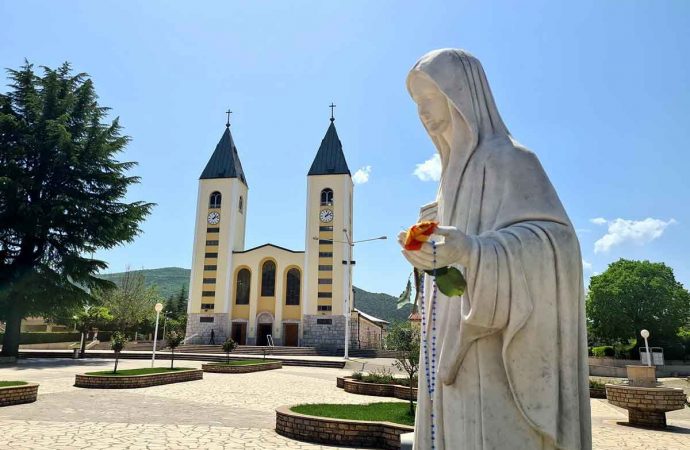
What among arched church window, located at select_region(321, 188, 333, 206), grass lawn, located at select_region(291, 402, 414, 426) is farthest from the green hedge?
grass lawn, located at select_region(291, 402, 414, 426)

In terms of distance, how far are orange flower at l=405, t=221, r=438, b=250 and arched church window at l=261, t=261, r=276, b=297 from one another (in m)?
45.2

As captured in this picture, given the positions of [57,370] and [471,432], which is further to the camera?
[57,370]

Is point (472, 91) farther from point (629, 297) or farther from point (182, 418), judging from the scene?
point (629, 297)

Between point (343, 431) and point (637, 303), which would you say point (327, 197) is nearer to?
point (637, 303)

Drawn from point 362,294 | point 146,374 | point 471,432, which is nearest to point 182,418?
point 146,374

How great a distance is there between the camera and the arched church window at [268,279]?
1811 inches

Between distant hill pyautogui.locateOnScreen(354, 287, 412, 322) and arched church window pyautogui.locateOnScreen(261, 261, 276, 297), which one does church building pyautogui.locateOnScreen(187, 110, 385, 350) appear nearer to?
arched church window pyautogui.locateOnScreen(261, 261, 276, 297)

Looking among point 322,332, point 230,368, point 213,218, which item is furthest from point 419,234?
point 213,218

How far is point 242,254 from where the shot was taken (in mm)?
46594

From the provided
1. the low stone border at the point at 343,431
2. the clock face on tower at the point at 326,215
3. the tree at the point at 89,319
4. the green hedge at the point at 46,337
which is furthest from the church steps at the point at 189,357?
the low stone border at the point at 343,431

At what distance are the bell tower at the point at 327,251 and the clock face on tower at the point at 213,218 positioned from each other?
974cm

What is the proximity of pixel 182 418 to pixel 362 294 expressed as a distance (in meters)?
116

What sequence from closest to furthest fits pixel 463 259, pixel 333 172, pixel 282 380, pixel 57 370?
pixel 463 259 → pixel 282 380 → pixel 57 370 → pixel 333 172

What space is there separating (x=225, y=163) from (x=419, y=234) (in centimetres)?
4976
